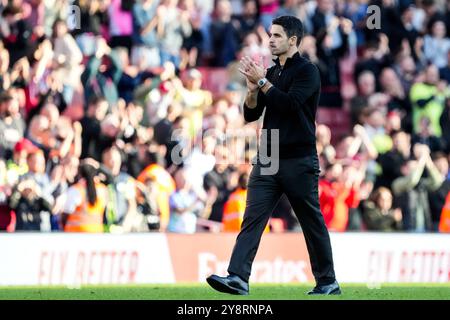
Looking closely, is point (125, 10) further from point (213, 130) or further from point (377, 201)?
point (377, 201)

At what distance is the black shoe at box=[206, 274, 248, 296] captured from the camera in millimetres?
11031

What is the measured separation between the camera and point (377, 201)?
1848 centimetres

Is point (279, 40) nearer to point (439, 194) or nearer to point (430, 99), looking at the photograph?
point (439, 194)

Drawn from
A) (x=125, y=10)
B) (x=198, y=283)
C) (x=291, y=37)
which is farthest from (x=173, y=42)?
(x=291, y=37)

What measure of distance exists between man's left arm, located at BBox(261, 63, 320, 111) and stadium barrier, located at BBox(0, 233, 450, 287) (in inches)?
179

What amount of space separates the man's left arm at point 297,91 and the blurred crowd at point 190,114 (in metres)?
5.75

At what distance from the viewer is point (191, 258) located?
1561 cm

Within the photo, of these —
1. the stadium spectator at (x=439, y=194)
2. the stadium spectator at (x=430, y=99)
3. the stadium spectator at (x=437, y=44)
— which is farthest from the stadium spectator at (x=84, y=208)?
the stadium spectator at (x=437, y=44)

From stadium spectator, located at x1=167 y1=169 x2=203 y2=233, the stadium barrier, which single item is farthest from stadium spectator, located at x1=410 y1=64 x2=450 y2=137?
the stadium barrier

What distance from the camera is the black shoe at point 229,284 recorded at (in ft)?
36.2

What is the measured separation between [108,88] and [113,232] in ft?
13.5

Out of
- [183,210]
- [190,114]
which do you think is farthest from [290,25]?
[190,114]

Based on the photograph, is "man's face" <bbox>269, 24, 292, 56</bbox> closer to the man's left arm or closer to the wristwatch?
the man's left arm

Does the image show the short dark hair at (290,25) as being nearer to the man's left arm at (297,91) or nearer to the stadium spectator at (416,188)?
the man's left arm at (297,91)
